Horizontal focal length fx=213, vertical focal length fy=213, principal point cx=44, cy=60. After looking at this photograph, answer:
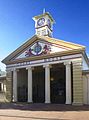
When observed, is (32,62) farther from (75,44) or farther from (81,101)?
(81,101)

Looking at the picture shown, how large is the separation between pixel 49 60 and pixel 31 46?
135 inches

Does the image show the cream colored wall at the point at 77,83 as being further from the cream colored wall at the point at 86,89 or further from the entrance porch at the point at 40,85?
the entrance porch at the point at 40,85

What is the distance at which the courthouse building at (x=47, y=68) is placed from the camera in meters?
21.4

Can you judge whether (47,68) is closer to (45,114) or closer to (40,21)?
(40,21)

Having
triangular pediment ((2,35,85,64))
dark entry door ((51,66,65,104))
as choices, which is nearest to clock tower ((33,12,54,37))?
triangular pediment ((2,35,85,64))

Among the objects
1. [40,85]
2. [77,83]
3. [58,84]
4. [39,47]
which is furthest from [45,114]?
[40,85]

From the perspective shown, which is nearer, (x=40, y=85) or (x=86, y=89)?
(x=86, y=89)

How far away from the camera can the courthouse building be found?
70.2 feet

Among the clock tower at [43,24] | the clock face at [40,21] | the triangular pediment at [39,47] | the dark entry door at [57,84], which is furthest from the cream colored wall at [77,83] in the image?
the clock face at [40,21]

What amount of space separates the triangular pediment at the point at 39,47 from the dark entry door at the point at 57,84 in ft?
16.6

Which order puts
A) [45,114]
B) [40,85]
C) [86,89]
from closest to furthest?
[45,114], [86,89], [40,85]

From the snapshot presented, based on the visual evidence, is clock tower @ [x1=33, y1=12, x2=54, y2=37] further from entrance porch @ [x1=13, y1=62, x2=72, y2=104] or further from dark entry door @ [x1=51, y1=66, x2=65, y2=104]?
dark entry door @ [x1=51, y1=66, x2=65, y2=104]

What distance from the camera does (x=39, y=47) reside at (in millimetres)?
24969

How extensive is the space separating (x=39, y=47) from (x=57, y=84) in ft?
22.1
